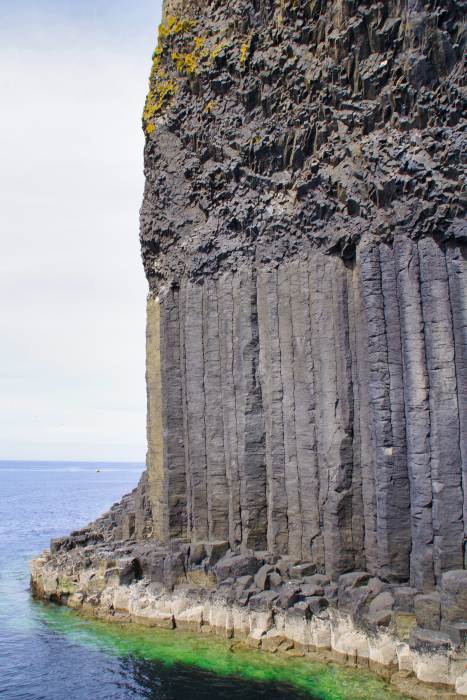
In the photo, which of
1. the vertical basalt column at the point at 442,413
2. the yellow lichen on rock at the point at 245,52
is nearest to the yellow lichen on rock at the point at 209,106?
the yellow lichen on rock at the point at 245,52

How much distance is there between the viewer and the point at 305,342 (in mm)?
18719

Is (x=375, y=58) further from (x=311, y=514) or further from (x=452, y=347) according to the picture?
(x=311, y=514)

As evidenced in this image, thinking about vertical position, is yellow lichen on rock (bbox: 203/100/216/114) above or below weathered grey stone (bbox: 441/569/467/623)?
above

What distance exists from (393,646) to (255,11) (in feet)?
60.7

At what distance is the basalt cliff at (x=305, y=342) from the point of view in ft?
52.0

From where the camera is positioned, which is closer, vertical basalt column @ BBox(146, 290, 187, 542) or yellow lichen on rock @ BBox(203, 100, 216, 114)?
vertical basalt column @ BBox(146, 290, 187, 542)

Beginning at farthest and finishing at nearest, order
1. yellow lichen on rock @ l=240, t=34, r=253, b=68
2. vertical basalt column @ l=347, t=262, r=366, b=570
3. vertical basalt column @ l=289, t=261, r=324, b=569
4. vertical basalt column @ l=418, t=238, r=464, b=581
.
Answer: yellow lichen on rock @ l=240, t=34, r=253, b=68
vertical basalt column @ l=289, t=261, r=324, b=569
vertical basalt column @ l=347, t=262, r=366, b=570
vertical basalt column @ l=418, t=238, r=464, b=581

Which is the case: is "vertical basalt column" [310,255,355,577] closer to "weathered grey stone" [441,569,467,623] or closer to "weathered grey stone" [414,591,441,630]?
"weathered grey stone" [414,591,441,630]

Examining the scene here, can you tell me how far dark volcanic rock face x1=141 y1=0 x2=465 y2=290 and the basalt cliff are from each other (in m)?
0.07

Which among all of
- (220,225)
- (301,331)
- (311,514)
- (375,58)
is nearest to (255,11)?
(375,58)

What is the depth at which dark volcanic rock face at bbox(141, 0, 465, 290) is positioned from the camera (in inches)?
659

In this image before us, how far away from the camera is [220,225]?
846 inches

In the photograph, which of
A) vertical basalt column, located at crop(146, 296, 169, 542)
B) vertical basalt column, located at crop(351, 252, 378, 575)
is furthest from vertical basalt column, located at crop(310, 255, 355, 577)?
vertical basalt column, located at crop(146, 296, 169, 542)

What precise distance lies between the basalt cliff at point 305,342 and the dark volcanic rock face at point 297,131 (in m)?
0.07
